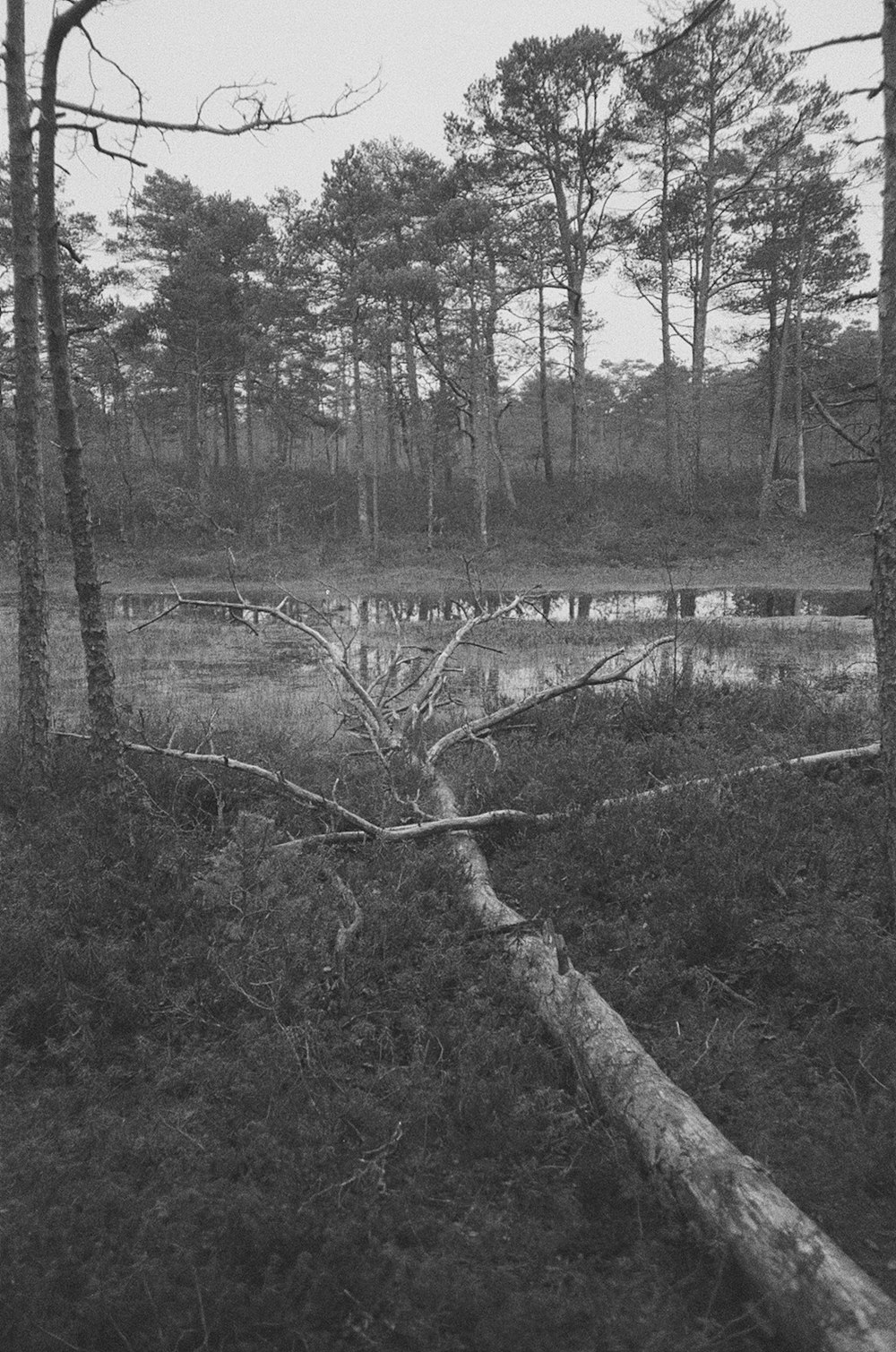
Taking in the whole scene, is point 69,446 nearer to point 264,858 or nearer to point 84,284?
point 264,858

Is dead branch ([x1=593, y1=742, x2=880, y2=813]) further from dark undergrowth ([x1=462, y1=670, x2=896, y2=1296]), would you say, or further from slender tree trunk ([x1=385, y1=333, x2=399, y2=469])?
slender tree trunk ([x1=385, y1=333, x2=399, y2=469])

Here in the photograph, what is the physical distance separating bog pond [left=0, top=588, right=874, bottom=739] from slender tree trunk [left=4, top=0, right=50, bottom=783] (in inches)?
40.3

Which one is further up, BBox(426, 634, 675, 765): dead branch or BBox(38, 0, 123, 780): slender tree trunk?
BBox(38, 0, 123, 780): slender tree trunk

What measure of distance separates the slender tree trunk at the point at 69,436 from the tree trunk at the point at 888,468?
14.6ft

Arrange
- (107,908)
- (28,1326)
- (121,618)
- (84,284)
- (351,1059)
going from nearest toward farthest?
(28,1326) < (351,1059) < (107,908) < (121,618) < (84,284)

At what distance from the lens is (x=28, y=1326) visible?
95.7 inches

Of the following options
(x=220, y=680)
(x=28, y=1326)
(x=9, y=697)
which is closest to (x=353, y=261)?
(x=220, y=680)

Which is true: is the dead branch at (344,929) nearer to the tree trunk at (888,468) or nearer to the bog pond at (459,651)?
the tree trunk at (888,468)

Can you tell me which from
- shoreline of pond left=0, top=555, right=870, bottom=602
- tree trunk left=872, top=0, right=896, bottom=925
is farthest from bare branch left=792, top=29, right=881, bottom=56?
shoreline of pond left=0, top=555, right=870, bottom=602

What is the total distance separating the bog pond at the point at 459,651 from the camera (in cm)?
1086

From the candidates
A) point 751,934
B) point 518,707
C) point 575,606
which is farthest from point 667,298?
point 751,934

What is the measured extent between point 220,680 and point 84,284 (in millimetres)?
24148

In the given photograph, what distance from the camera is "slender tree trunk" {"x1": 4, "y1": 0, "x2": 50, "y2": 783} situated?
20.9 ft

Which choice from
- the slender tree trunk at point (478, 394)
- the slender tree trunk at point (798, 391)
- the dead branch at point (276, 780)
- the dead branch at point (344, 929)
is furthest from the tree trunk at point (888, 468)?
the slender tree trunk at point (798, 391)
